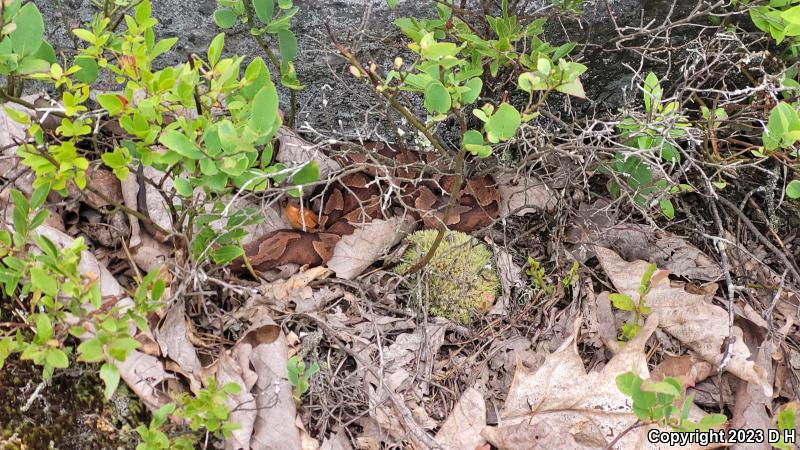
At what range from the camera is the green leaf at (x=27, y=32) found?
5.76ft

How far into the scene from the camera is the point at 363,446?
2102 millimetres

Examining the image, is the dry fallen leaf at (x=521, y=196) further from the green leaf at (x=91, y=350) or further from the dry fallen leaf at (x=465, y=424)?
the green leaf at (x=91, y=350)

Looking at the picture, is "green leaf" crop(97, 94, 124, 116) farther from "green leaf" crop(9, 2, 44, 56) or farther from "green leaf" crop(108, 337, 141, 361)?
"green leaf" crop(108, 337, 141, 361)

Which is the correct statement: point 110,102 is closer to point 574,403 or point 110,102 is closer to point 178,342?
point 178,342

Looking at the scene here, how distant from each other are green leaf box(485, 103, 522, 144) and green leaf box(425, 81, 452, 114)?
0.43ft

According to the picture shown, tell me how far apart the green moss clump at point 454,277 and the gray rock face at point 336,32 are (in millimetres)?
541

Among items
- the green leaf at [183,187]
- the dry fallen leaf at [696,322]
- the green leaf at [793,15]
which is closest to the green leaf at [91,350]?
the green leaf at [183,187]

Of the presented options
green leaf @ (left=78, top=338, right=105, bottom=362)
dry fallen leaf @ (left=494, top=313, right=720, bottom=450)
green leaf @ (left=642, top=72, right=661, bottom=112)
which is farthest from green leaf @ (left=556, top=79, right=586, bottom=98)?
green leaf @ (left=78, top=338, right=105, bottom=362)

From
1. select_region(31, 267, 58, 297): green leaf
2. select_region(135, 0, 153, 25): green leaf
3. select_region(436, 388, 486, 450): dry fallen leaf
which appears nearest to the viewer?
select_region(31, 267, 58, 297): green leaf

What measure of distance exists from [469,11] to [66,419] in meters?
1.94

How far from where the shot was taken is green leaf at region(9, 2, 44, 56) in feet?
5.76

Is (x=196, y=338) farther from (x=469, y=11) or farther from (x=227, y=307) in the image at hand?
(x=469, y=11)

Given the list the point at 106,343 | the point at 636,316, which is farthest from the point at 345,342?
the point at 636,316

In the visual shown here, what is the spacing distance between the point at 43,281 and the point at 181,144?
46 centimetres
